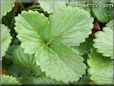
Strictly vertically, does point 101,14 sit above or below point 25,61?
above

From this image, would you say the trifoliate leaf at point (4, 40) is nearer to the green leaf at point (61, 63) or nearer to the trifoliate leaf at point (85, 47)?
the green leaf at point (61, 63)

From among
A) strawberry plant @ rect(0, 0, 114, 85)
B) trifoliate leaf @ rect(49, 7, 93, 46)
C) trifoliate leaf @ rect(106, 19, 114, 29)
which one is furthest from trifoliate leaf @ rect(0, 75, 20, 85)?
trifoliate leaf @ rect(106, 19, 114, 29)

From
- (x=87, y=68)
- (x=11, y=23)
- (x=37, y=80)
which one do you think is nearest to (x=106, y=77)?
(x=87, y=68)

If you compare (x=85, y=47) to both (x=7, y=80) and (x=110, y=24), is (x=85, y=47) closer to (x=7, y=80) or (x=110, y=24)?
(x=110, y=24)

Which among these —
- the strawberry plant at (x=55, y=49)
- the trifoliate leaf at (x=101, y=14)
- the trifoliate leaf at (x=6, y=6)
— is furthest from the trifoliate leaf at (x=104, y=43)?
the trifoliate leaf at (x=6, y=6)

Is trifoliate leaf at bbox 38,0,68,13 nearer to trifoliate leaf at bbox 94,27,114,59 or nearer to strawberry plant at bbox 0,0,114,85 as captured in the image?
strawberry plant at bbox 0,0,114,85

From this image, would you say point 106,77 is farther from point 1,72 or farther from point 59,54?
point 1,72

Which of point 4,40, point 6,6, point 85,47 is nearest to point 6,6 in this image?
point 6,6
